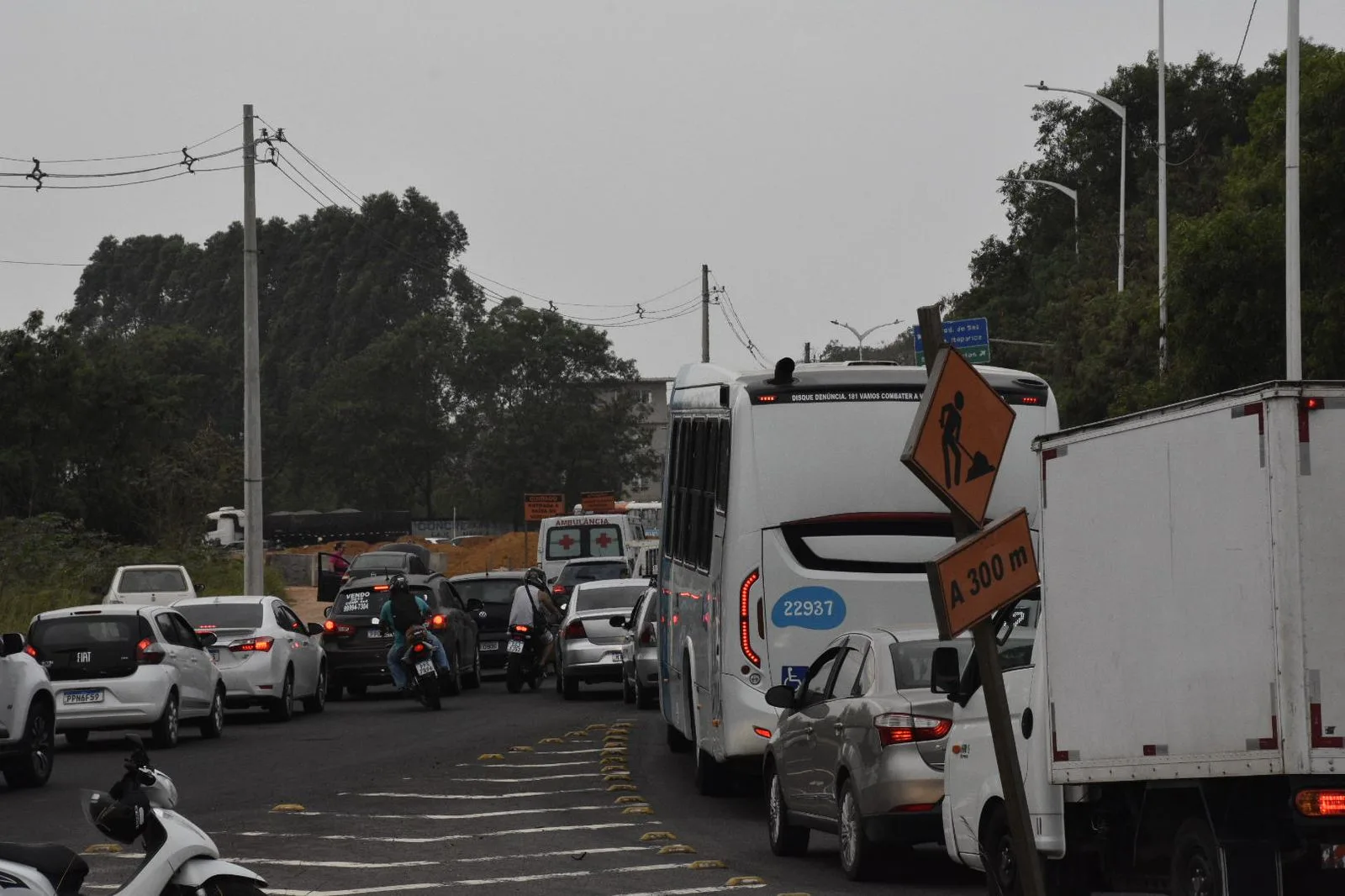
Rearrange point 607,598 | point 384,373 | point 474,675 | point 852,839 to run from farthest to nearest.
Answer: point 384,373
point 474,675
point 607,598
point 852,839

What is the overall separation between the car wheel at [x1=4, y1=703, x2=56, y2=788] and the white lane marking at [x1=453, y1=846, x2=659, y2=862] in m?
6.41

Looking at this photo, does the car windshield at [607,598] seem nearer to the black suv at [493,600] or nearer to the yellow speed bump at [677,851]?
the black suv at [493,600]

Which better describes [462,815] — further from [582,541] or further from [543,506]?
[543,506]

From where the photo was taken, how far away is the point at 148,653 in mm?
22141

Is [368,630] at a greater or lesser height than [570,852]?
greater

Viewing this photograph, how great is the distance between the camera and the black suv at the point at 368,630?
99.3 feet

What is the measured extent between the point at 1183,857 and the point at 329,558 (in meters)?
54.8

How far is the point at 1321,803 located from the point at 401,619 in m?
20.9

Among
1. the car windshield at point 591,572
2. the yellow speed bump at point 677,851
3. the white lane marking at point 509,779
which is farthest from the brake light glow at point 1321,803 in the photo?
the car windshield at point 591,572

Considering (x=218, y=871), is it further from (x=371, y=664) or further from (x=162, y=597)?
(x=162, y=597)

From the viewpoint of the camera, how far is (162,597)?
40562 mm

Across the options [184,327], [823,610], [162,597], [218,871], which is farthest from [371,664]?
[184,327]

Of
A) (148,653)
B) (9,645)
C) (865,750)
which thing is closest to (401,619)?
(148,653)

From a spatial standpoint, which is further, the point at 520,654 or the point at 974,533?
the point at 520,654
